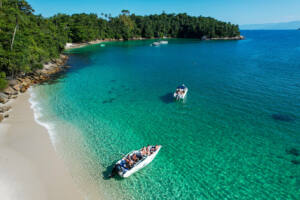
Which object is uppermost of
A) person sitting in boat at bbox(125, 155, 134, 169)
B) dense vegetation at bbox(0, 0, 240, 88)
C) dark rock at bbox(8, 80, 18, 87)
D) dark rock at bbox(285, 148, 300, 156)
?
dense vegetation at bbox(0, 0, 240, 88)

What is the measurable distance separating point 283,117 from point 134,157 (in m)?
23.8

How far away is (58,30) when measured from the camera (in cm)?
9000

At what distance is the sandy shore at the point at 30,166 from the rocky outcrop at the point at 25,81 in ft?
16.7

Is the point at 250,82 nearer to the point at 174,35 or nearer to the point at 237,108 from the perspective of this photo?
the point at 237,108

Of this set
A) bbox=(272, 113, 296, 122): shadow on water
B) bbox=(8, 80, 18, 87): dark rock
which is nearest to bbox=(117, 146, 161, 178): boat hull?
bbox=(272, 113, 296, 122): shadow on water

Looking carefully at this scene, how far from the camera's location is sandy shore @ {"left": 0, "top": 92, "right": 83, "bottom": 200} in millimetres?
14758

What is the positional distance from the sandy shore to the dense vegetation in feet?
46.1

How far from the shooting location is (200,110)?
29281 millimetres

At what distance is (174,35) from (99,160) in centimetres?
17964

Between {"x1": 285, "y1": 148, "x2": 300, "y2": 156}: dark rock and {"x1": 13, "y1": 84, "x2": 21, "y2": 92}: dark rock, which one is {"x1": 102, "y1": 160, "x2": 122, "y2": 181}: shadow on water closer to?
{"x1": 285, "y1": 148, "x2": 300, "y2": 156}: dark rock

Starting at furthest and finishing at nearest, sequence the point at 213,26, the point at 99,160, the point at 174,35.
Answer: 1. the point at 174,35
2. the point at 213,26
3. the point at 99,160

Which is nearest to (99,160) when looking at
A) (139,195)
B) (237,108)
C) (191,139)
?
(139,195)

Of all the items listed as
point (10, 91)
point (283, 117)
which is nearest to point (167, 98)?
point (283, 117)

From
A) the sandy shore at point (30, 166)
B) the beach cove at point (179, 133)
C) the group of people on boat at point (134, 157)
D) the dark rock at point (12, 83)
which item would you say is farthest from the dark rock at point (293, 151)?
the dark rock at point (12, 83)
